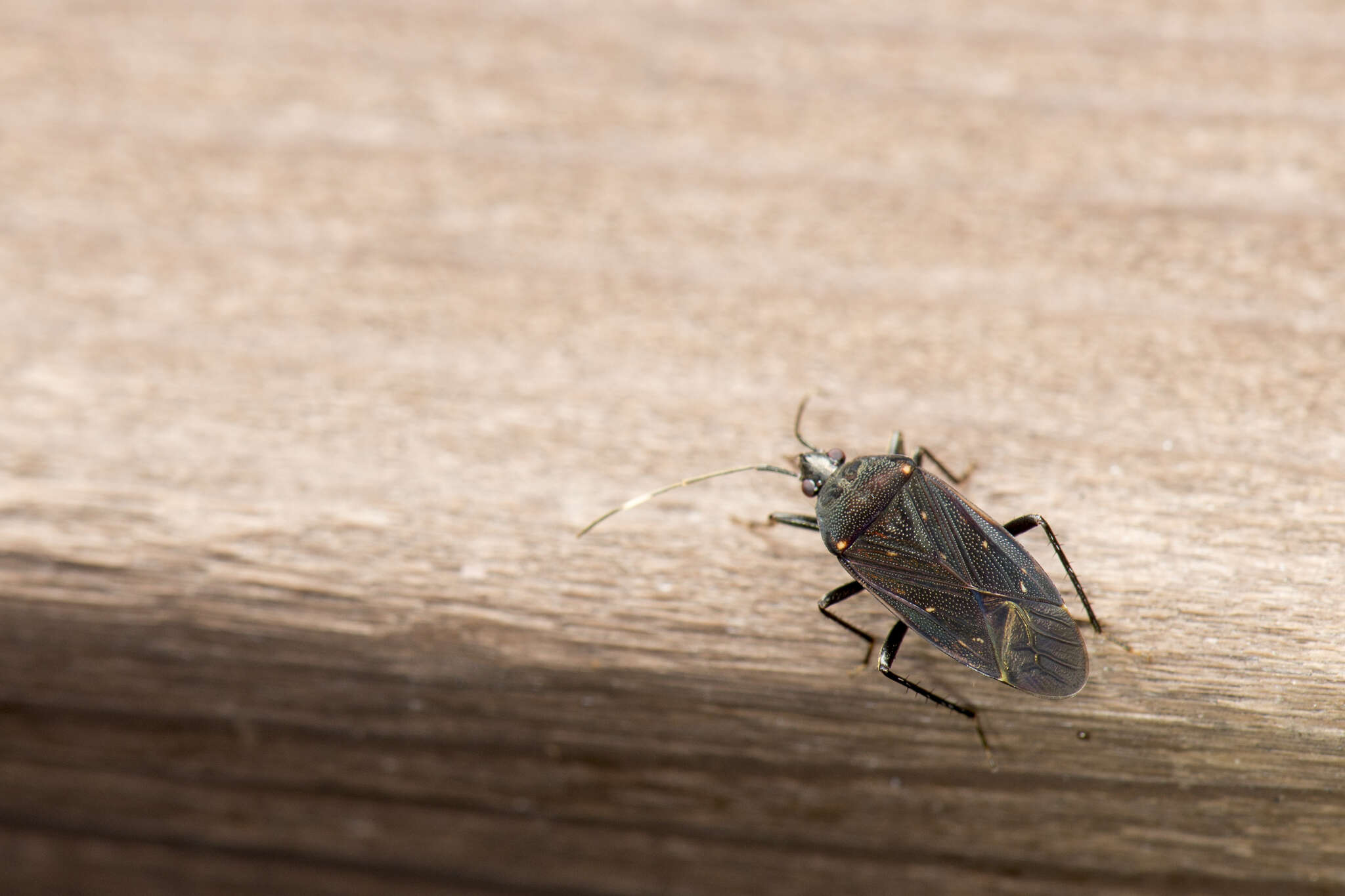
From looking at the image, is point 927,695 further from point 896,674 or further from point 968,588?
point 968,588

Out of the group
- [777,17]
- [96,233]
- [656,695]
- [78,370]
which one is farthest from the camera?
[777,17]

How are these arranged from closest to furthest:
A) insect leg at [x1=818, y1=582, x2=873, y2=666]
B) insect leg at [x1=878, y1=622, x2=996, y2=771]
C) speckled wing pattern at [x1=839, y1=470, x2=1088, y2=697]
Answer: insect leg at [x1=878, y1=622, x2=996, y2=771] < insect leg at [x1=818, y1=582, x2=873, y2=666] < speckled wing pattern at [x1=839, y1=470, x2=1088, y2=697]

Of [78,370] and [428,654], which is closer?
[428,654]

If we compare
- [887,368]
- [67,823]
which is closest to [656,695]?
[887,368]

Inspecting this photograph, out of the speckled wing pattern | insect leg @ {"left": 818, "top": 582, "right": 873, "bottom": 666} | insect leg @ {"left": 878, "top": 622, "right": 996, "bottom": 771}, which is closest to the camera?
insect leg @ {"left": 878, "top": 622, "right": 996, "bottom": 771}

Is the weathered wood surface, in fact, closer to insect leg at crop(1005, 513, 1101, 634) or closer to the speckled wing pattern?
insect leg at crop(1005, 513, 1101, 634)

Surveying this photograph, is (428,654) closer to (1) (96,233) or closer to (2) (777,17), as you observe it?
(1) (96,233)

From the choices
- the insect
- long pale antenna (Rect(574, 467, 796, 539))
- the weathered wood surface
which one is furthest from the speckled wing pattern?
long pale antenna (Rect(574, 467, 796, 539))

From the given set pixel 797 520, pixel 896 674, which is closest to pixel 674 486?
pixel 797 520
